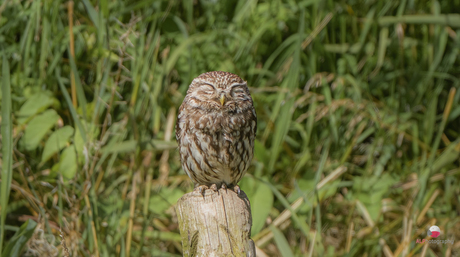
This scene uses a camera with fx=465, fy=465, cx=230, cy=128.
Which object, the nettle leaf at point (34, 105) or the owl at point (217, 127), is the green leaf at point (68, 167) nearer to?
the nettle leaf at point (34, 105)

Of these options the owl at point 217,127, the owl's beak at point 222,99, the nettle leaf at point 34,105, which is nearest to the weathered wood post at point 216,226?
the owl at point 217,127

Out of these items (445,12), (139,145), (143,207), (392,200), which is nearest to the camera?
(139,145)

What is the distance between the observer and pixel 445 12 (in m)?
4.55

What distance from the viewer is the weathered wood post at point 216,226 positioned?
2.07 meters

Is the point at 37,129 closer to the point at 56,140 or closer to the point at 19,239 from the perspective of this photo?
the point at 56,140

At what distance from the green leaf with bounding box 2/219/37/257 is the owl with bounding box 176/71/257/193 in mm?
999

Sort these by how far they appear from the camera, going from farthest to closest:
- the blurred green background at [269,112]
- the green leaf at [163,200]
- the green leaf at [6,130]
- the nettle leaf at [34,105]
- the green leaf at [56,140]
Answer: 1. the green leaf at [163,200]
2. the blurred green background at [269,112]
3. the nettle leaf at [34,105]
4. the green leaf at [56,140]
5. the green leaf at [6,130]

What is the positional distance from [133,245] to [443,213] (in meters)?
2.78

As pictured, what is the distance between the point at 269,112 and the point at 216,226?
229 centimetres

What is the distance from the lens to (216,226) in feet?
6.91

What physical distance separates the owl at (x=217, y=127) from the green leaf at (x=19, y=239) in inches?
39.4

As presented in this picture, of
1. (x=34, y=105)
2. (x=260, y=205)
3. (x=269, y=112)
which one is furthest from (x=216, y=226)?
(x=269, y=112)

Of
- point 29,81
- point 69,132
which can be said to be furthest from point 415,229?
point 29,81

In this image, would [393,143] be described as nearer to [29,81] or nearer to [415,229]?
[415,229]
